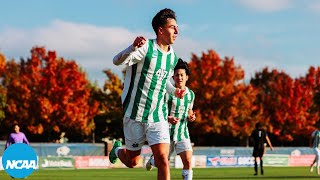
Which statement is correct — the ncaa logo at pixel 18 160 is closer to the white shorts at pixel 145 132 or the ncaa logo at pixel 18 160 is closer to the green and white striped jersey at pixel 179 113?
the green and white striped jersey at pixel 179 113

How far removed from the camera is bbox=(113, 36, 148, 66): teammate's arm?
30.4 ft

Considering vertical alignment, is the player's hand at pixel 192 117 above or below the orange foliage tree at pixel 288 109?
below

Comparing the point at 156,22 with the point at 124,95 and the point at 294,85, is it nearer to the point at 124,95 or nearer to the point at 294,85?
the point at 124,95

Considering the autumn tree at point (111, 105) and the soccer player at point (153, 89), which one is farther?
the autumn tree at point (111, 105)

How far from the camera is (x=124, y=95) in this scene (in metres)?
10.1

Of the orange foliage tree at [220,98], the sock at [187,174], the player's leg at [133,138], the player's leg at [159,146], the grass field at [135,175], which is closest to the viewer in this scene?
the player's leg at [159,146]

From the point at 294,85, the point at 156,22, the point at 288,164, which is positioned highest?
Result: the point at 294,85

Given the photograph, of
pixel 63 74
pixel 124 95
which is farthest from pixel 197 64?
pixel 124 95

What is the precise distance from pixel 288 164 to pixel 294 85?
3741cm

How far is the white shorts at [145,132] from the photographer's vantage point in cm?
1004

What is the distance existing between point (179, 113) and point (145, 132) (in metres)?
4.90

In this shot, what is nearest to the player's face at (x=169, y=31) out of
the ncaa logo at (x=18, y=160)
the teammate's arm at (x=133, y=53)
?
the teammate's arm at (x=133, y=53)

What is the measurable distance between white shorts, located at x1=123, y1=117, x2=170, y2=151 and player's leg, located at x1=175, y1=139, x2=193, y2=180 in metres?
4.09

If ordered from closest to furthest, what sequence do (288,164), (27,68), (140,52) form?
1. (140,52)
2. (288,164)
3. (27,68)
